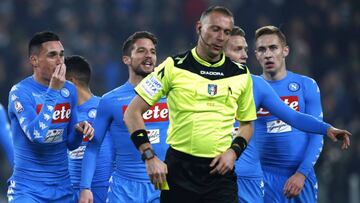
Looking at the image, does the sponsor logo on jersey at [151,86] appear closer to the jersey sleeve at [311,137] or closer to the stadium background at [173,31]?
the jersey sleeve at [311,137]

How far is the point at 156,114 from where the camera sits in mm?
9688

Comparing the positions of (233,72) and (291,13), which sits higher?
(291,13)

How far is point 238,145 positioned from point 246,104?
16.1 inches

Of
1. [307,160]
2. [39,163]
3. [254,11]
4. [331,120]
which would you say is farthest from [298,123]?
[254,11]

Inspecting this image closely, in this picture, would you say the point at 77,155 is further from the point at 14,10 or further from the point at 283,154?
the point at 14,10

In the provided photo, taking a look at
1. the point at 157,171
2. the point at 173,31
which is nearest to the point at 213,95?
the point at 157,171

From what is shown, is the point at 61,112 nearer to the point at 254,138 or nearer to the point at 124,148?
the point at 124,148

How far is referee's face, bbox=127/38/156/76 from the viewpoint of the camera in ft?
32.6

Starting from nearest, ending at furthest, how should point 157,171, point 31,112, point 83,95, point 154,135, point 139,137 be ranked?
point 157,171
point 139,137
point 31,112
point 154,135
point 83,95

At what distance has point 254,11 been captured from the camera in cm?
2119

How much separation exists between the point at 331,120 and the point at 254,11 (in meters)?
4.01

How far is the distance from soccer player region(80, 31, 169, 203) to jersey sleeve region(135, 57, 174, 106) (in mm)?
1531

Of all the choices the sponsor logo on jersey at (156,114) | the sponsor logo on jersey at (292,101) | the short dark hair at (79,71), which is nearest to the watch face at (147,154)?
the sponsor logo on jersey at (156,114)

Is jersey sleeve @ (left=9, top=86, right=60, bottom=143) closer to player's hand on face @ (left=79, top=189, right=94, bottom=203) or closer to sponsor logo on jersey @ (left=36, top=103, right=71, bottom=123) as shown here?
sponsor logo on jersey @ (left=36, top=103, right=71, bottom=123)
